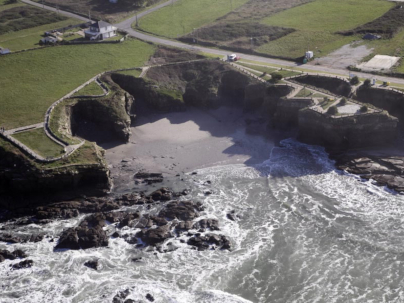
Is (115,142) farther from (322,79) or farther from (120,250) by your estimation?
(322,79)

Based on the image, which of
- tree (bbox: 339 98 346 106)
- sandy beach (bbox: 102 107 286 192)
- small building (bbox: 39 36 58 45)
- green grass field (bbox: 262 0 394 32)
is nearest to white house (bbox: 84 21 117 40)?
small building (bbox: 39 36 58 45)

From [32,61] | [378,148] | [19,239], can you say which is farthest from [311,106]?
[32,61]

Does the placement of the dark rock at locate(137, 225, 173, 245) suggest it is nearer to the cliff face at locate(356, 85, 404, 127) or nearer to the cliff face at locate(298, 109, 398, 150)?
the cliff face at locate(298, 109, 398, 150)

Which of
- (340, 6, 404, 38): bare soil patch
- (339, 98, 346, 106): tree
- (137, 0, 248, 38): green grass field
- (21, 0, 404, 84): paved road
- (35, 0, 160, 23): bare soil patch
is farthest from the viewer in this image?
(35, 0, 160, 23): bare soil patch

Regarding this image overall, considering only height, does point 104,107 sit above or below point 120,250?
above

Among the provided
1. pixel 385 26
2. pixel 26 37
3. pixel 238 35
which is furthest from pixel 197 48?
pixel 385 26

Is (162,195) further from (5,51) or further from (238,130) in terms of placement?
(5,51)

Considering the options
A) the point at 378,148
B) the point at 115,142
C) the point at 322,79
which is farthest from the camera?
the point at 322,79
